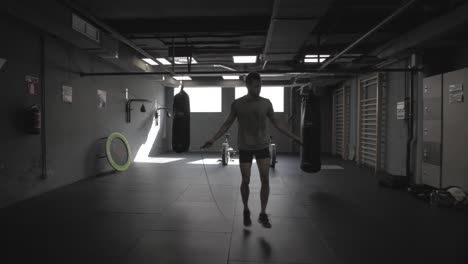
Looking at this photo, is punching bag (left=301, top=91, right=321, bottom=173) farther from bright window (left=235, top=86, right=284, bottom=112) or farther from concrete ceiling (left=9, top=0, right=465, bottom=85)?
bright window (left=235, top=86, right=284, bottom=112)

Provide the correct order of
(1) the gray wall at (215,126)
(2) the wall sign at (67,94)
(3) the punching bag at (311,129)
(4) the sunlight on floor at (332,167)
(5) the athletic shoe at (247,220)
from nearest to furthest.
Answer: (5) the athletic shoe at (247,220)
(3) the punching bag at (311,129)
(2) the wall sign at (67,94)
(4) the sunlight on floor at (332,167)
(1) the gray wall at (215,126)

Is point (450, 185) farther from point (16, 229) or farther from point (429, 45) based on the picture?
point (16, 229)

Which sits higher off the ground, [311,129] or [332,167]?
[311,129]

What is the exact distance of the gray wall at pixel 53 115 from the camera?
3.73 m

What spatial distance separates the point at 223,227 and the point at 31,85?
3.58 m

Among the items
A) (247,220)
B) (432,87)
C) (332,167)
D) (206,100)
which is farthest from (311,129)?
(206,100)

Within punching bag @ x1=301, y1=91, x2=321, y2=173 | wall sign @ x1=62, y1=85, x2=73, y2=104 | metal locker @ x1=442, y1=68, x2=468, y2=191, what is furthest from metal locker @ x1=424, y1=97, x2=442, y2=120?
wall sign @ x1=62, y1=85, x2=73, y2=104

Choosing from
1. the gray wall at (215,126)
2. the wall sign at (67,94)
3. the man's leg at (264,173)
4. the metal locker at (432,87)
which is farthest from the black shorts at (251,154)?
the gray wall at (215,126)

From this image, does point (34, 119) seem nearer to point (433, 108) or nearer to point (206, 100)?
point (433, 108)

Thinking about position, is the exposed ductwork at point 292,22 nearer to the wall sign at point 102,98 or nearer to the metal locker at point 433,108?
the metal locker at point 433,108

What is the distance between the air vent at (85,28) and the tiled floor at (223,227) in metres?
2.50

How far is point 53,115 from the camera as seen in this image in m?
4.58

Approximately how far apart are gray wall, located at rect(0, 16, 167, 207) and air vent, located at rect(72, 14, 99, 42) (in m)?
0.72

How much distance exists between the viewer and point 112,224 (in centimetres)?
301
